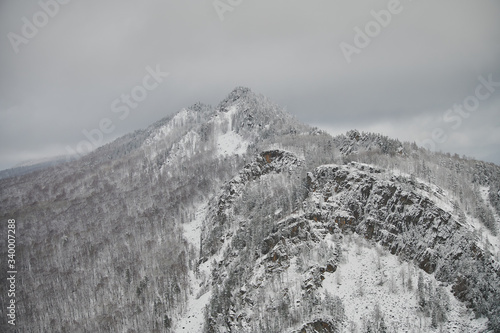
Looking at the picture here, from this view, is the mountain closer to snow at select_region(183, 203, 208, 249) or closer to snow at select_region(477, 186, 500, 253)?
snow at select_region(477, 186, 500, 253)

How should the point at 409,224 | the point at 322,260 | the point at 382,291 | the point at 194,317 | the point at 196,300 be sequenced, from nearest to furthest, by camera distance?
the point at 382,291 → the point at 409,224 → the point at 322,260 → the point at 194,317 → the point at 196,300

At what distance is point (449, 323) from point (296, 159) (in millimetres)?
90065

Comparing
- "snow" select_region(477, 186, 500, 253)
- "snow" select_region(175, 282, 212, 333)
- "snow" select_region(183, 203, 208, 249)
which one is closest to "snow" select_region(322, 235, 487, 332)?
"snow" select_region(477, 186, 500, 253)

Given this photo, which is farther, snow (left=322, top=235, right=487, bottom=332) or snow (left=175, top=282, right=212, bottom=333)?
snow (left=175, top=282, right=212, bottom=333)

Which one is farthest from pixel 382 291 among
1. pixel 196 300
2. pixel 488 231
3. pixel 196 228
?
pixel 196 228

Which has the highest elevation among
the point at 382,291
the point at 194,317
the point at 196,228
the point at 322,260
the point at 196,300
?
the point at 196,228

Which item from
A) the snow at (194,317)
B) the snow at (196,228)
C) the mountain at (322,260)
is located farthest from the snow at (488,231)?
the snow at (196,228)

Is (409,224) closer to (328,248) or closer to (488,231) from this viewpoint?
(488,231)

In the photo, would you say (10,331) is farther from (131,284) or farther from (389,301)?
(389,301)

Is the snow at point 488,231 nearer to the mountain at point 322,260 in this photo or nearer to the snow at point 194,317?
the mountain at point 322,260

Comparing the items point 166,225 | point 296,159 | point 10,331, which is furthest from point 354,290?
point 10,331

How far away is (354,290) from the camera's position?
258ft

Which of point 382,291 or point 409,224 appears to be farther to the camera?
point 409,224

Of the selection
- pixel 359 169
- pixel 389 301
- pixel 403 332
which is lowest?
pixel 403 332
